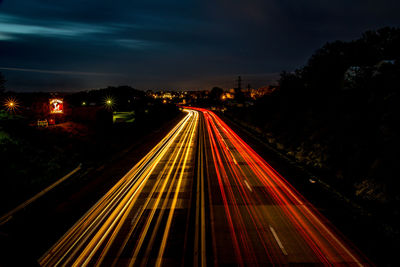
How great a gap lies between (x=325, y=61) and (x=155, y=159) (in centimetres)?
2684

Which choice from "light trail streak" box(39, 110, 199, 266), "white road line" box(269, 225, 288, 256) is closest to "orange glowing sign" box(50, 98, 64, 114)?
"light trail streak" box(39, 110, 199, 266)

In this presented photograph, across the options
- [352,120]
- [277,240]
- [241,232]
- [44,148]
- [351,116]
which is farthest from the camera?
[44,148]

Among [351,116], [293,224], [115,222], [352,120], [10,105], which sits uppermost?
[10,105]

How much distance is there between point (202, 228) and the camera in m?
8.36

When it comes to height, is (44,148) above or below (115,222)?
above

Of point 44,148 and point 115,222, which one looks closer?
point 115,222

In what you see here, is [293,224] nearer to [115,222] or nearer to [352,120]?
[115,222]

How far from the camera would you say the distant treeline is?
12.3 meters

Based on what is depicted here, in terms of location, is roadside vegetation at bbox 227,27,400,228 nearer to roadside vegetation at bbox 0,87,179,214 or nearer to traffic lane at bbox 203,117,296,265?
traffic lane at bbox 203,117,296,265

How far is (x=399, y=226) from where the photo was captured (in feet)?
28.5

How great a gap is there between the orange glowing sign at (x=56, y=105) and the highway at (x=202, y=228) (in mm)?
19118

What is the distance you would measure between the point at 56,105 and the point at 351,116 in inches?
1244

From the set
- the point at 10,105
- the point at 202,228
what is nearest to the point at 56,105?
the point at 10,105

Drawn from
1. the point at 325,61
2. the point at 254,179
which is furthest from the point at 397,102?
the point at 325,61
